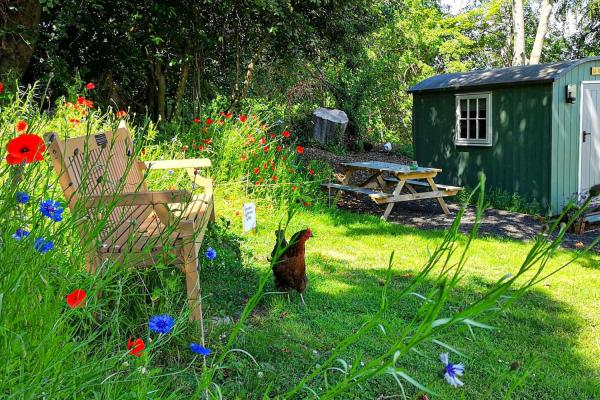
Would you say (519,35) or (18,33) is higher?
(519,35)

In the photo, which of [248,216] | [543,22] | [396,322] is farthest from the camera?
[543,22]

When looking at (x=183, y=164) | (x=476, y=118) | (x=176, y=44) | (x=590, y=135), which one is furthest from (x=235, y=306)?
(x=476, y=118)

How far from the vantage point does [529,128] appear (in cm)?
945

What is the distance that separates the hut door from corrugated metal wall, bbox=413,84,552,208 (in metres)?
0.65

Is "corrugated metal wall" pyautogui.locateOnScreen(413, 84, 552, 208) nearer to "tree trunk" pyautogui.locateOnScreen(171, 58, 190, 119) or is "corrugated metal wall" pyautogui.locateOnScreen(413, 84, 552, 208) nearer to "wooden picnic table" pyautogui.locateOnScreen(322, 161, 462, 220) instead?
"wooden picnic table" pyautogui.locateOnScreen(322, 161, 462, 220)

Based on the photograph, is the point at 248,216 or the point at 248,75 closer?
the point at 248,216

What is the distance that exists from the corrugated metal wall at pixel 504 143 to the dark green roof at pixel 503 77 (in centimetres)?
15

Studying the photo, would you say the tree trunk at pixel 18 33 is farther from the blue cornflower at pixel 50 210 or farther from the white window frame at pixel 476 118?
the white window frame at pixel 476 118

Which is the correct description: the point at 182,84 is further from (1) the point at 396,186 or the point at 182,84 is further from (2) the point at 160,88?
(1) the point at 396,186

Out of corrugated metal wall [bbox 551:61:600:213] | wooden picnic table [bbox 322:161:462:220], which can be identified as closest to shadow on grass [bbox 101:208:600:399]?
wooden picnic table [bbox 322:161:462:220]

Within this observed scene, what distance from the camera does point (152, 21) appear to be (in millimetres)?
8203

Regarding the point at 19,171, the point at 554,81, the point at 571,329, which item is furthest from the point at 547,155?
the point at 19,171

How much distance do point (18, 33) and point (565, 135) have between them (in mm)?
7689

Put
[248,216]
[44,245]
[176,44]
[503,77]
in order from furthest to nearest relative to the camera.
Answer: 1. [503,77]
2. [176,44]
3. [248,216]
4. [44,245]
